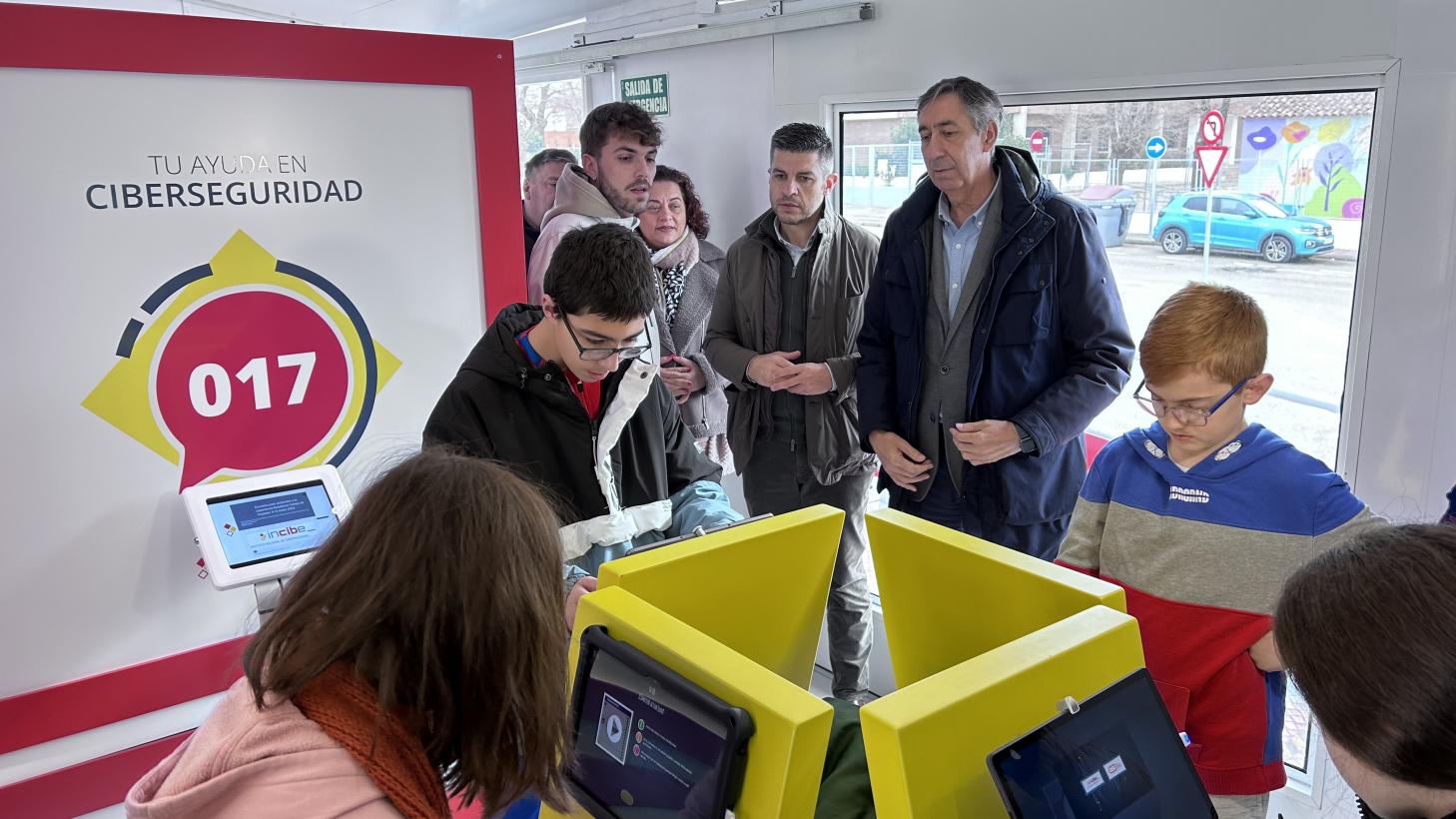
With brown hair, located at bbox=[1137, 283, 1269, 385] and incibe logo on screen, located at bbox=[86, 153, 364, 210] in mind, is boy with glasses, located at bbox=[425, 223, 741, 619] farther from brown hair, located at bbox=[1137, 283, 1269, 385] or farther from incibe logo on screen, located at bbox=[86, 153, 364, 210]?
brown hair, located at bbox=[1137, 283, 1269, 385]

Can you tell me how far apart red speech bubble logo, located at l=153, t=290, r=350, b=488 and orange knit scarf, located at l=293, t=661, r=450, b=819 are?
1632 mm

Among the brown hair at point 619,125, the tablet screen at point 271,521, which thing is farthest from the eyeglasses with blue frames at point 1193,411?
the brown hair at point 619,125

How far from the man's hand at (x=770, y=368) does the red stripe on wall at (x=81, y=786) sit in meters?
1.86

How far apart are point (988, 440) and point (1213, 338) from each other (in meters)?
0.74

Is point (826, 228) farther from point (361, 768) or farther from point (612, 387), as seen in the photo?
point (361, 768)

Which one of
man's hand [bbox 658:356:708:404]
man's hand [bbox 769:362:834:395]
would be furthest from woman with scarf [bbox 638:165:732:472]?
man's hand [bbox 769:362:834:395]

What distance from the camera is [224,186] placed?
243cm

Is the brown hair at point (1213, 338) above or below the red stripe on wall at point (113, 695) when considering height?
above

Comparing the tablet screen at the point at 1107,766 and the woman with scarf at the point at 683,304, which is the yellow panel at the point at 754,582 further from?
the woman with scarf at the point at 683,304

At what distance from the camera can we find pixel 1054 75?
9.04ft

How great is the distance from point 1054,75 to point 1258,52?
559 mm

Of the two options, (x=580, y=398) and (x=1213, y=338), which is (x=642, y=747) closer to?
(x=580, y=398)

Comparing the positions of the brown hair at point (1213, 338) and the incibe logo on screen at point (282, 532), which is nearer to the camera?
the brown hair at point (1213, 338)

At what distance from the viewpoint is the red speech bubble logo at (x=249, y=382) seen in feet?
7.95
